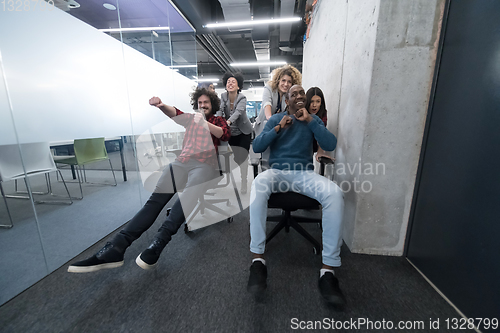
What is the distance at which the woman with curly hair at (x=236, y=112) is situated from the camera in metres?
2.34

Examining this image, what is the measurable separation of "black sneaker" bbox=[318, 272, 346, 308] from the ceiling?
246cm

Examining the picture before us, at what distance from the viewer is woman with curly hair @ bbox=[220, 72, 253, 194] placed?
7.66 ft

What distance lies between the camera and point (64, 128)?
1.34m

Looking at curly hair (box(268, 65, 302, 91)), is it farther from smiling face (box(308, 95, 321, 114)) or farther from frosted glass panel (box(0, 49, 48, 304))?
frosted glass panel (box(0, 49, 48, 304))

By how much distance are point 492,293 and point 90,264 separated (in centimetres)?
200

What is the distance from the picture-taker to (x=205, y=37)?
4785mm

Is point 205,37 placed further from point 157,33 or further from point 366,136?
point 366,136

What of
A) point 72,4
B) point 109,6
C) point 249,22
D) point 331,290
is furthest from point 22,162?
point 249,22

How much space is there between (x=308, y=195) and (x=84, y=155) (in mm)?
2075

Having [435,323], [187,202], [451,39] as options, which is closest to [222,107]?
[187,202]

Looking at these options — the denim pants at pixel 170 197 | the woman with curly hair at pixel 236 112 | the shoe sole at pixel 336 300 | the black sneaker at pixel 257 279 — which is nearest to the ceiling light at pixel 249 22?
the woman with curly hair at pixel 236 112

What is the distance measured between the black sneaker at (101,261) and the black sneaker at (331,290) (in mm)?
1230

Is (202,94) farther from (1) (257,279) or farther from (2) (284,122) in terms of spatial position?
(1) (257,279)

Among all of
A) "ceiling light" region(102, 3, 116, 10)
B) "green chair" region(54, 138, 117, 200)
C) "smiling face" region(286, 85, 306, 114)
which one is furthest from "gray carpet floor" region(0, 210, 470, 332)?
"ceiling light" region(102, 3, 116, 10)
